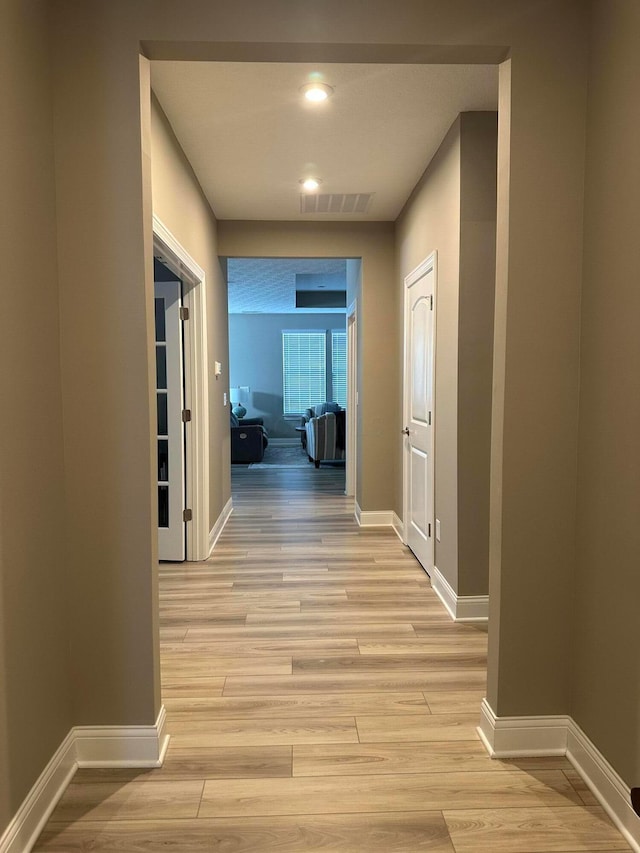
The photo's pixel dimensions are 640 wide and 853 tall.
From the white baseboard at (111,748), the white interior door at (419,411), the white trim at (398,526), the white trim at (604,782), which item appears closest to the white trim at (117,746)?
the white baseboard at (111,748)

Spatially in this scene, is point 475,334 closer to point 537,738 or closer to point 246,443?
point 537,738

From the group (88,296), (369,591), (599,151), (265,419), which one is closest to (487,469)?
(369,591)

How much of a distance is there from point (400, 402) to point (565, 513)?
111 inches

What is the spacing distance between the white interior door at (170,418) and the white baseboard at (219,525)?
0.33 metres

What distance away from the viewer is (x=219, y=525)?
492 cm

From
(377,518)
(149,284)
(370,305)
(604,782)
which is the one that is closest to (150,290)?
(149,284)

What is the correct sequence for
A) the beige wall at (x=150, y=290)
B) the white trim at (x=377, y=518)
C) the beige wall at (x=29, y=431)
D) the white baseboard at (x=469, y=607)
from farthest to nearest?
the white trim at (x=377, y=518) → the white baseboard at (x=469, y=607) → the beige wall at (x=150, y=290) → the beige wall at (x=29, y=431)

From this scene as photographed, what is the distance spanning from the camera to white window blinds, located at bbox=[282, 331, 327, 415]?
12141 millimetres

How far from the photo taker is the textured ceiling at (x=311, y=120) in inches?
100

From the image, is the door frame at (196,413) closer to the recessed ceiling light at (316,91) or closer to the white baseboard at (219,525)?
the white baseboard at (219,525)

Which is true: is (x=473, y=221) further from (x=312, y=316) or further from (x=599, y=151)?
(x=312, y=316)

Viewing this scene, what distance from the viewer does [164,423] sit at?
13.3 ft

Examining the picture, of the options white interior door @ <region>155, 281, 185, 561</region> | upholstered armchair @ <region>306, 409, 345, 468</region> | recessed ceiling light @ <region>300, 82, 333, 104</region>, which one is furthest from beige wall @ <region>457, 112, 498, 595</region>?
upholstered armchair @ <region>306, 409, 345, 468</region>

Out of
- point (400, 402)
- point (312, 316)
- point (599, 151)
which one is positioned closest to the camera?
point (599, 151)
